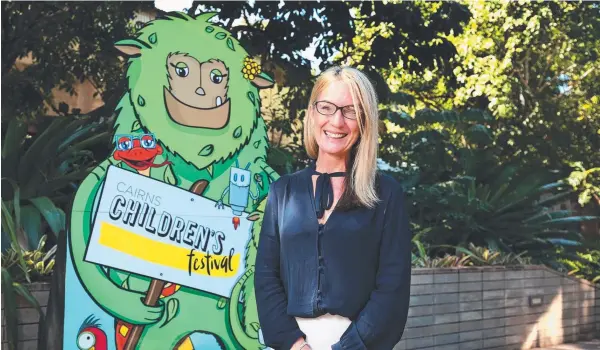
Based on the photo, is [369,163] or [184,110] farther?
[184,110]

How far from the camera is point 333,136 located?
2787 mm

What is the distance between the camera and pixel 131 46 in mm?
5316

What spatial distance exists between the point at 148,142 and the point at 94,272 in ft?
3.08

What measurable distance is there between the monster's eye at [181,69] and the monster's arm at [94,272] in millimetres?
833

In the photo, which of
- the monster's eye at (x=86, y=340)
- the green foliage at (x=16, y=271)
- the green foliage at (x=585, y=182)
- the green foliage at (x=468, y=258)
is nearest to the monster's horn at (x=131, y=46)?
the green foliage at (x=16, y=271)

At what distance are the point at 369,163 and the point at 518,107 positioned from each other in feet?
37.2

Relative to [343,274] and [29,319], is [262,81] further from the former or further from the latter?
[343,274]

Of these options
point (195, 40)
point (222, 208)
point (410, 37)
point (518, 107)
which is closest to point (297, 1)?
point (410, 37)

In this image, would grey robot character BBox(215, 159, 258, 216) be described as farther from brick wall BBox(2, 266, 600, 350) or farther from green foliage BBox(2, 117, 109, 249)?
brick wall BBox(2, 266, 600, 350)

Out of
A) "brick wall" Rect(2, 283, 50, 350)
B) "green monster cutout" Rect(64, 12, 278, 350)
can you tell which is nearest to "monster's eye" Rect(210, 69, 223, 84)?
"green monster cutout" Rect(64, 12, 278, 350)

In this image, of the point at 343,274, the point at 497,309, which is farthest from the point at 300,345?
the point at 497,309

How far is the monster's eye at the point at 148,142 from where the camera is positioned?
17.3 feet

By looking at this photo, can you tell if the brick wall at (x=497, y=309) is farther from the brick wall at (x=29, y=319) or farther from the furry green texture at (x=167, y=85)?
the brick wall at (x=29, y=319)

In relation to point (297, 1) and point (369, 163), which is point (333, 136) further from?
point (297, 1)
